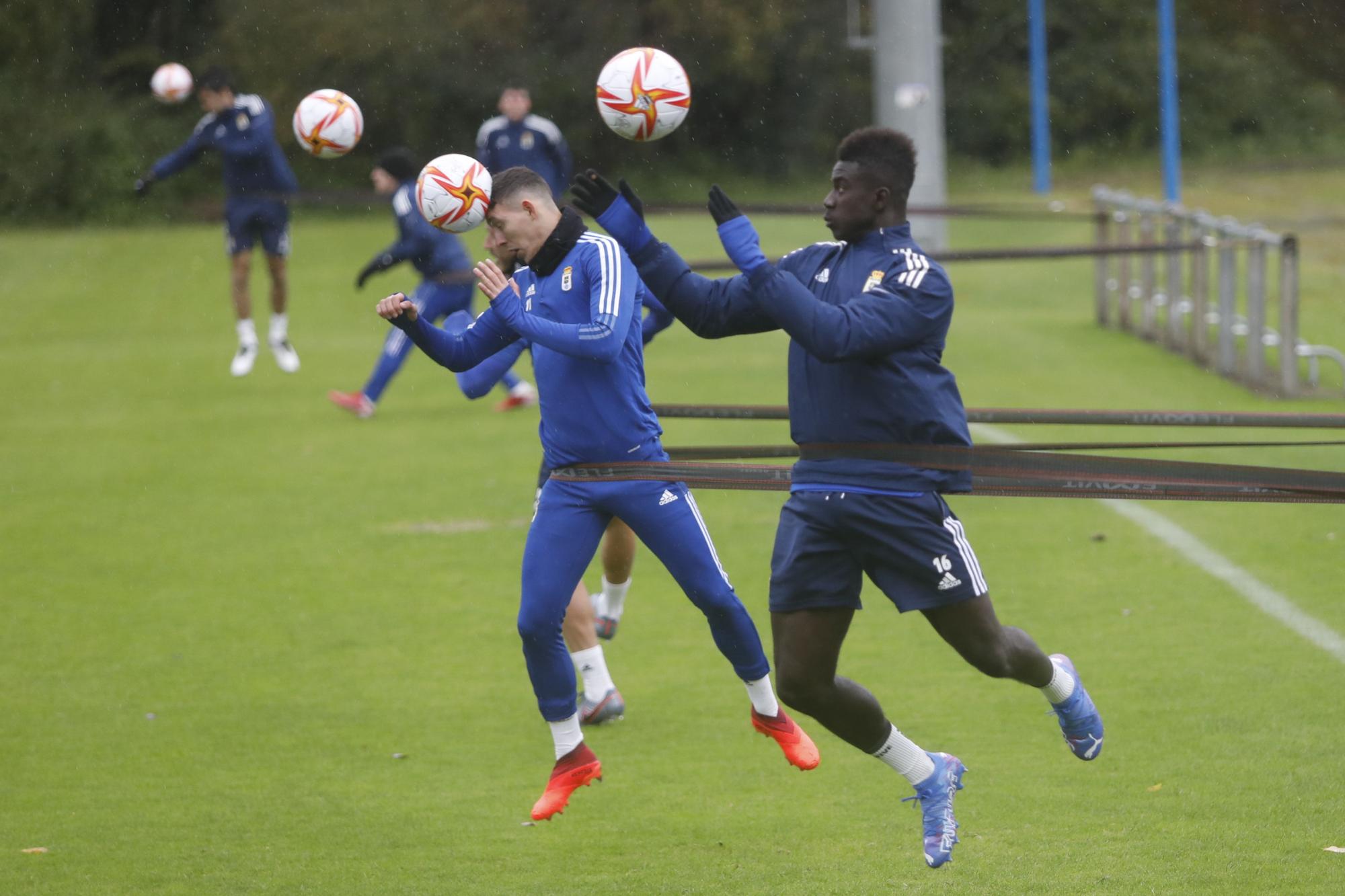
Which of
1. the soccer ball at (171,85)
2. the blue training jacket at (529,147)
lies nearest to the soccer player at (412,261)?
the blue training jacket at (529,147)

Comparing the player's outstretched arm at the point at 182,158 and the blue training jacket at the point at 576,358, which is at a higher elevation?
the player's outstretched arm at the point at 182,158

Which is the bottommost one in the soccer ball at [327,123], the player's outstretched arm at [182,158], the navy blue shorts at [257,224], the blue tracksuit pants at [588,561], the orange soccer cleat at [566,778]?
the orange soccer cleat at [566,778]

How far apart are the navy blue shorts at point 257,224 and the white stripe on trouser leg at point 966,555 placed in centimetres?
1251

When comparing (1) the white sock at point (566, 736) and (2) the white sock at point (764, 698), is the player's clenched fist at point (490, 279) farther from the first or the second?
(2) the white sock at point (764, 698)

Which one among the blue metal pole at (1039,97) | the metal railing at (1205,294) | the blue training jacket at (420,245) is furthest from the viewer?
the blue metal pole at (1039,97)

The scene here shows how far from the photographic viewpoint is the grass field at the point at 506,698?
5898 mm

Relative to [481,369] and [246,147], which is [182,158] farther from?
[481,369]

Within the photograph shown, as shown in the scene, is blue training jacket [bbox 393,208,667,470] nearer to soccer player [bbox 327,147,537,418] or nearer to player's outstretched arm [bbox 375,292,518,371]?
player's outstretched arm [bbox 375,292,518,371]

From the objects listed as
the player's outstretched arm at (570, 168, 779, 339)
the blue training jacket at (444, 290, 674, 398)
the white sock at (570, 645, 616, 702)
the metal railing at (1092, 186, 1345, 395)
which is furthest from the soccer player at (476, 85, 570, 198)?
the player's outstretched arm at (570, 168, 779, 339)

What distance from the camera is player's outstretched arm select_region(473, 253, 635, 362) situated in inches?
223

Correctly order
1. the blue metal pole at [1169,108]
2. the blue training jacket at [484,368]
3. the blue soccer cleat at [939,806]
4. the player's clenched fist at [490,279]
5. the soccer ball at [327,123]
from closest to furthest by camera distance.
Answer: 1. the blue soccer cleat at [939,806]
2. the player's clenched fist at [490,279]
3. the blue training jacket at [484,368]
4. the soccer ball at [327,123]
5. the blue metal pole at [1169,108]

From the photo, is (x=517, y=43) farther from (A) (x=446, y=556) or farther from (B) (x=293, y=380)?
(A) (x=446, y=556)

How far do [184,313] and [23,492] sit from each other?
41.4ft

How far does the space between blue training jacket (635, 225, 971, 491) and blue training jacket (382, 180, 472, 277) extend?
371 inches
